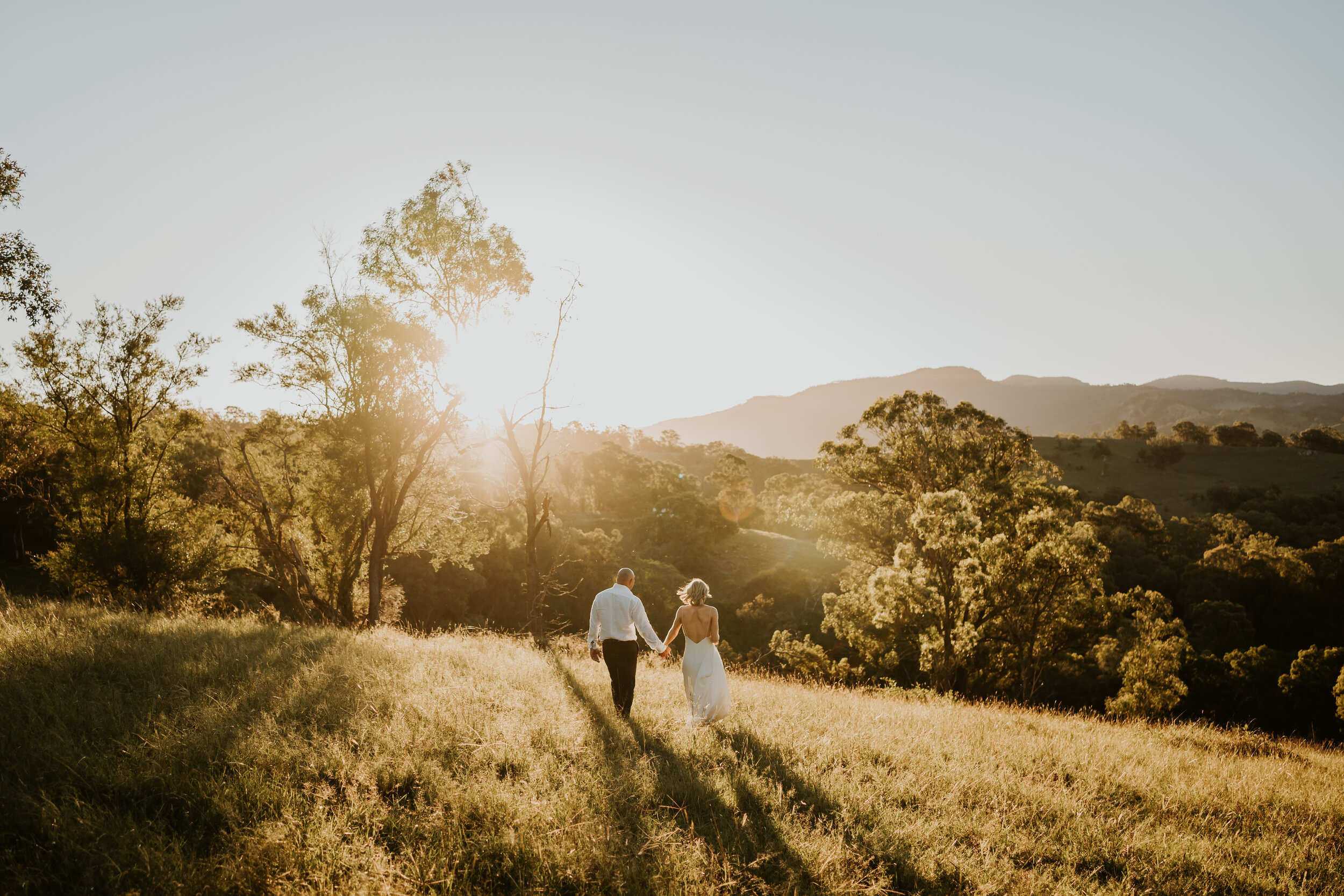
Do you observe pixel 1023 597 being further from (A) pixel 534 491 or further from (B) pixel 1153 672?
(A) pixel 534 491

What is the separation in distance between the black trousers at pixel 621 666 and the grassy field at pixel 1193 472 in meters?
84.0

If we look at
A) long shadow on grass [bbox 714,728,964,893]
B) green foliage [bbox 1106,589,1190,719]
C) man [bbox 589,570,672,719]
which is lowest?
green foliage [bbox 1106,589,1190,719]

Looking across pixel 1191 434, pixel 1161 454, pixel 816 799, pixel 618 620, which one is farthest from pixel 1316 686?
pixel 1191 434

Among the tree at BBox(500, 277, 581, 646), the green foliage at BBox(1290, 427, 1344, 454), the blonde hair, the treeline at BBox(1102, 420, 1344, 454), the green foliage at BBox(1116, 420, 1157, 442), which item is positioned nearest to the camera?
the blonde hair

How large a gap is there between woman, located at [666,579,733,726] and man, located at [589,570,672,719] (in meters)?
0.39

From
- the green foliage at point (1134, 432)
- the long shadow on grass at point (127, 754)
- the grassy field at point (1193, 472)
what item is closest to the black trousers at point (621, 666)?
the long shadow on grass at point (127, 754)

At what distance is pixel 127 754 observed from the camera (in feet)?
15.8

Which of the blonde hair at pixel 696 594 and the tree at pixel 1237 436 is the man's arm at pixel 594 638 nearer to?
the blonde hair at pixel 696 594

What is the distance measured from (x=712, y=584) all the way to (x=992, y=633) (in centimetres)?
2590

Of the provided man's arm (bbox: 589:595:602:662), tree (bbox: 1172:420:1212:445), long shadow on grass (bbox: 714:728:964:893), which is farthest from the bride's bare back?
tree (bbox: 1172:420:1212:445)

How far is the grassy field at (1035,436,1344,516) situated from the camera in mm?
77375

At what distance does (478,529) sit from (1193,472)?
106 meters

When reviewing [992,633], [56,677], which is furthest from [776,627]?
[56,677]

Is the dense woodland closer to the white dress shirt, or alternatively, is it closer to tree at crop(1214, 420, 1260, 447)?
the white dress shirt
